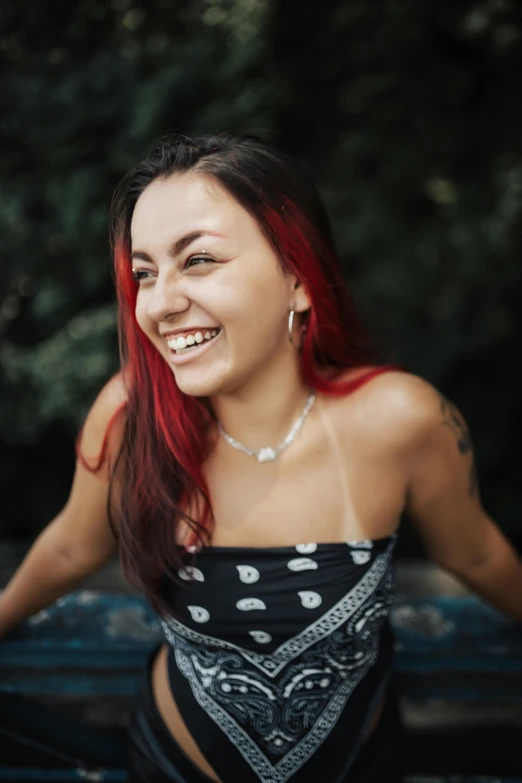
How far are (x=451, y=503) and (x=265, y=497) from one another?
421mm

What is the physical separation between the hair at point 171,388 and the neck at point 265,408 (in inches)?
1.9

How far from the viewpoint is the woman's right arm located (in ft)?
4.96

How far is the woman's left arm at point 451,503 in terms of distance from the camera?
147 centimetres

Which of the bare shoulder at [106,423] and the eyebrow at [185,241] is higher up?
the eyebrow at [185,241]

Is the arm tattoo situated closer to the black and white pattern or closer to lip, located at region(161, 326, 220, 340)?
the black and white pattern

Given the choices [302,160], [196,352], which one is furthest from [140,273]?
[302,160]

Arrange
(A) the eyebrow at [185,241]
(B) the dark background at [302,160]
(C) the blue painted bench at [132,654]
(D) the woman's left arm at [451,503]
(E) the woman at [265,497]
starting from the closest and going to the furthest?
A: (A) the eyebrow at [185,241] < (E) the woman at [265,497] < (D) the woman's left arm at [451,503] < (C) the blue painted bench at [132,654] < (B) the dark background at [302,160]

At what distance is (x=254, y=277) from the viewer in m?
1.26

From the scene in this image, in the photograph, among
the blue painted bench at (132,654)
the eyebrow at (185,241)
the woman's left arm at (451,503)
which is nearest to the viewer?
the eyebrow at (185,241)

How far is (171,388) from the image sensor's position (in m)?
1.47

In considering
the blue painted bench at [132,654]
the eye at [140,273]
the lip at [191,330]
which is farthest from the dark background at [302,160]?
the lip at [191,330]

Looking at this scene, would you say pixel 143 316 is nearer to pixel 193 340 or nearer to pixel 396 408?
pixel 193 340

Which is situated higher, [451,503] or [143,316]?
[143,316]

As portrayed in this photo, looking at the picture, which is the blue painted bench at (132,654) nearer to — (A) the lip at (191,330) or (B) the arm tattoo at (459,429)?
(B) the arm tattoo at (459,429)
